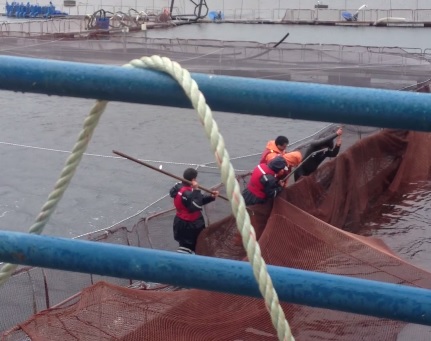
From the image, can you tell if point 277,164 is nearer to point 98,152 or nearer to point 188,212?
point 188,212

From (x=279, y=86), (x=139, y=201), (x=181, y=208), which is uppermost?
(x=279, y=86)

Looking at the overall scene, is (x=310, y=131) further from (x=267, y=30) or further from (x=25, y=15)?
(x=25, y=15)

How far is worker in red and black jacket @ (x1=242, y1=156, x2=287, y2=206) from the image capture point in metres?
8.13

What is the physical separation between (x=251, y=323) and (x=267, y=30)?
2668 cm

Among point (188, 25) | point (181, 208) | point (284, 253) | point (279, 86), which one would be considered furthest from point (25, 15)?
point (279, 86)

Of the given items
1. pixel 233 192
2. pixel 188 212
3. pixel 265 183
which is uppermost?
pixel 233 192

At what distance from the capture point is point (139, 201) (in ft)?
39.7

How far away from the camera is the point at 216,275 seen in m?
1.81

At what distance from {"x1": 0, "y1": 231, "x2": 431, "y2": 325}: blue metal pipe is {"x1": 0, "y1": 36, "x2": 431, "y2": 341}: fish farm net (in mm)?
2119

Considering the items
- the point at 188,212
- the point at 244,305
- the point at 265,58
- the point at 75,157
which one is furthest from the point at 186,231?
the point at 265,58

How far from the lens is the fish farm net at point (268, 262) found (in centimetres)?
504

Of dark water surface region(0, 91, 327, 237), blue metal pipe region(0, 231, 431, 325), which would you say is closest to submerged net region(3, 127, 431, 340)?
blue metal pipe region(0, 231, 431, 325)

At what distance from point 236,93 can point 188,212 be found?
667 cm

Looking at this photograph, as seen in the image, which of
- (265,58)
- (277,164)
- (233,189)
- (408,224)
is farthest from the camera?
(265,58)
